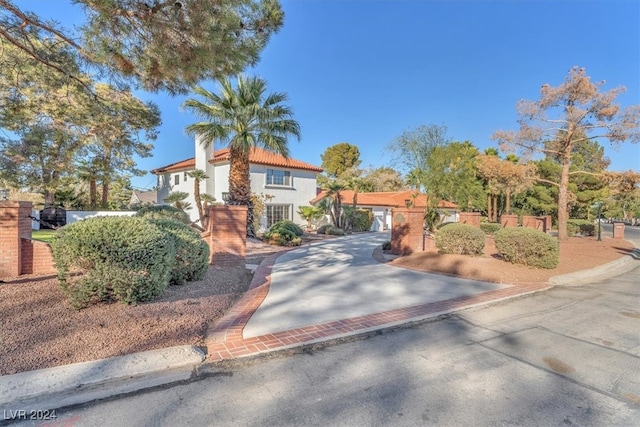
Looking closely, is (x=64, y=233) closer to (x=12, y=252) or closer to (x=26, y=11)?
(x=12, y=252)

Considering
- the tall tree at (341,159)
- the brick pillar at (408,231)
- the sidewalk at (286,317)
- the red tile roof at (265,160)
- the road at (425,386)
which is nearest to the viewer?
the road at (425,386)

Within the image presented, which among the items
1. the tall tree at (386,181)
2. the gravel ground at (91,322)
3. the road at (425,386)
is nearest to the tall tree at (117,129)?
the gravel ground at (91,322)

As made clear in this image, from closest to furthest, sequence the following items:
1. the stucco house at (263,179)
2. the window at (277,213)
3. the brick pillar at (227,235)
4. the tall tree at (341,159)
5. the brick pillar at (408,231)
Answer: the brick pillar at (227,235) → the brick pillar at (408,231) → the stucco house at (263,179) → the window at (277,213) → the tall tree at (341,159)

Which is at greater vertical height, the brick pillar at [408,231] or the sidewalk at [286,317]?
the brick pillar at [408,231]

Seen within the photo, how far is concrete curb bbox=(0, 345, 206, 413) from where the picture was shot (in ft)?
9.64

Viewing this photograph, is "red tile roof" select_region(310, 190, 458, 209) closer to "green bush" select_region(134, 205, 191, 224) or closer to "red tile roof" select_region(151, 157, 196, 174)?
"red tile roof" select_region(151, 157, 196, 174)

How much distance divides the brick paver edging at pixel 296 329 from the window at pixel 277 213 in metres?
17.5

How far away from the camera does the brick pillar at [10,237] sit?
21.7ft

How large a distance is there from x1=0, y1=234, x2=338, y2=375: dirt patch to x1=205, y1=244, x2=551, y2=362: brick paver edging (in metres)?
0.26

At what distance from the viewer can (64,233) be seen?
15.7 ft

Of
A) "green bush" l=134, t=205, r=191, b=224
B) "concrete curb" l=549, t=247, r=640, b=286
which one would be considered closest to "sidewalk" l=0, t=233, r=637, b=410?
"concrete curb" l=549, t=247, r=640, b=286

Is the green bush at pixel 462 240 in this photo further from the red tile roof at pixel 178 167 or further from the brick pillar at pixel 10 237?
the red tile roof at pixel 178 167

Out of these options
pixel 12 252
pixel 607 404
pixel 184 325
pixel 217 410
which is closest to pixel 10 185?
pixel 12 252

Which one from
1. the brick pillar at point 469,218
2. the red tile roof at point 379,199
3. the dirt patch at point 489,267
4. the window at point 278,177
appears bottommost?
the dirt patch at point 489,267
